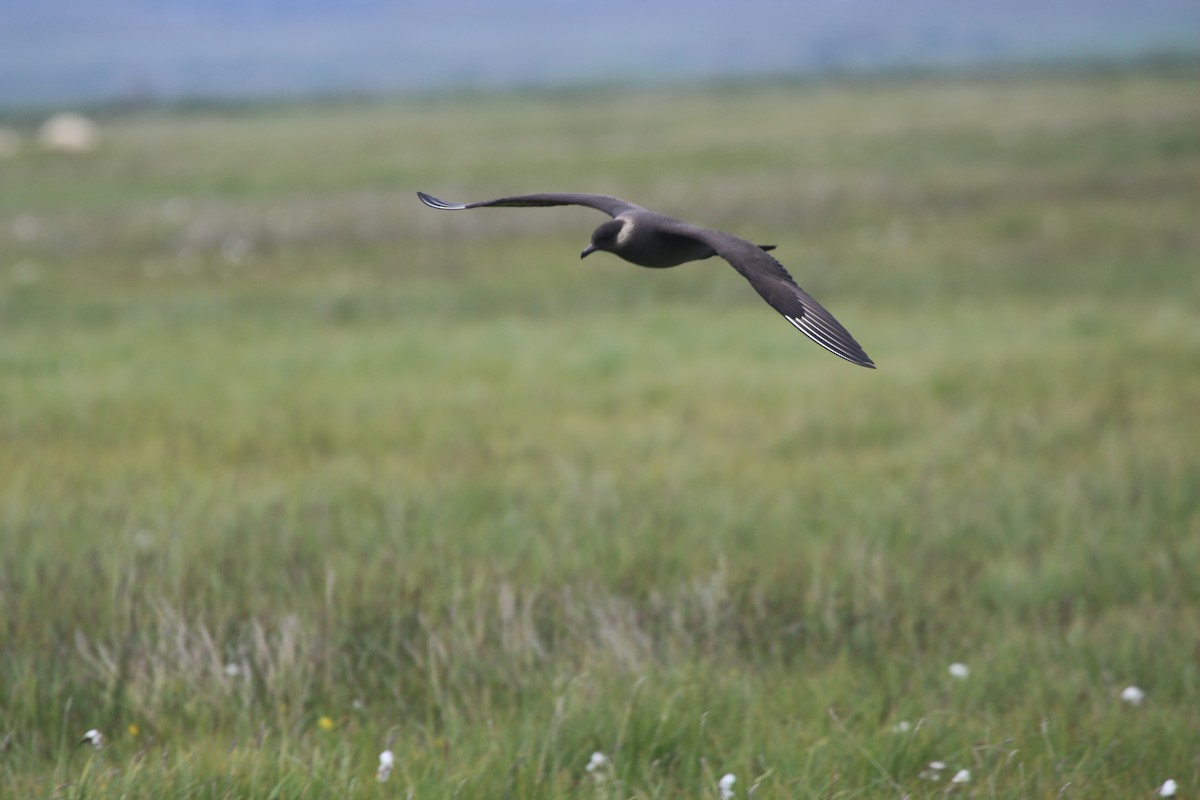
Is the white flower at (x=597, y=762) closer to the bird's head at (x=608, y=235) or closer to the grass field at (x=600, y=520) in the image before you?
the grass field at (x=600, y=520)

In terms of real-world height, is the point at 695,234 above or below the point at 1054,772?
above

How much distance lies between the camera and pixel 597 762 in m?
3.72

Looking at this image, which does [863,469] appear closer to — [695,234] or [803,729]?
[803,729]

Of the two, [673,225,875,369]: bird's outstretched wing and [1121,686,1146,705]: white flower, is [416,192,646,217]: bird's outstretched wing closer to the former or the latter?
[673,225,875,369]: bird's outstretched wing

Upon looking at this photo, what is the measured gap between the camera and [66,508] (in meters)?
6.48

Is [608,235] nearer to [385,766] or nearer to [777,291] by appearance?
[777,291]

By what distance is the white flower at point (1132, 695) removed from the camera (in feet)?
13.4

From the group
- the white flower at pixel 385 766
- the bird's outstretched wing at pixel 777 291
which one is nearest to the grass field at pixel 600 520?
the white flower at pixel 385 766

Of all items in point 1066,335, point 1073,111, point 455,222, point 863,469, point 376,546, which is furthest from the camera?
point 1073,111

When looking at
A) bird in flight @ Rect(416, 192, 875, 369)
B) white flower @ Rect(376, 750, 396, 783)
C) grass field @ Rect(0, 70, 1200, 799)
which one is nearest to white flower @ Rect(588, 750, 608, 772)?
grass field @ Rect(0, 70, 1200, 799)

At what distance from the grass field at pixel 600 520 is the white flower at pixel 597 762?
49 millimetres

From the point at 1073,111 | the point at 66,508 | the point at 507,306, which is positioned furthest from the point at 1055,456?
the point at 1073,111

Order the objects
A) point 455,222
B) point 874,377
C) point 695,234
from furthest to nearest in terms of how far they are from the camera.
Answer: point 455,222 < point 874,377 < point 695,234

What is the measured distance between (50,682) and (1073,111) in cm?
4418
